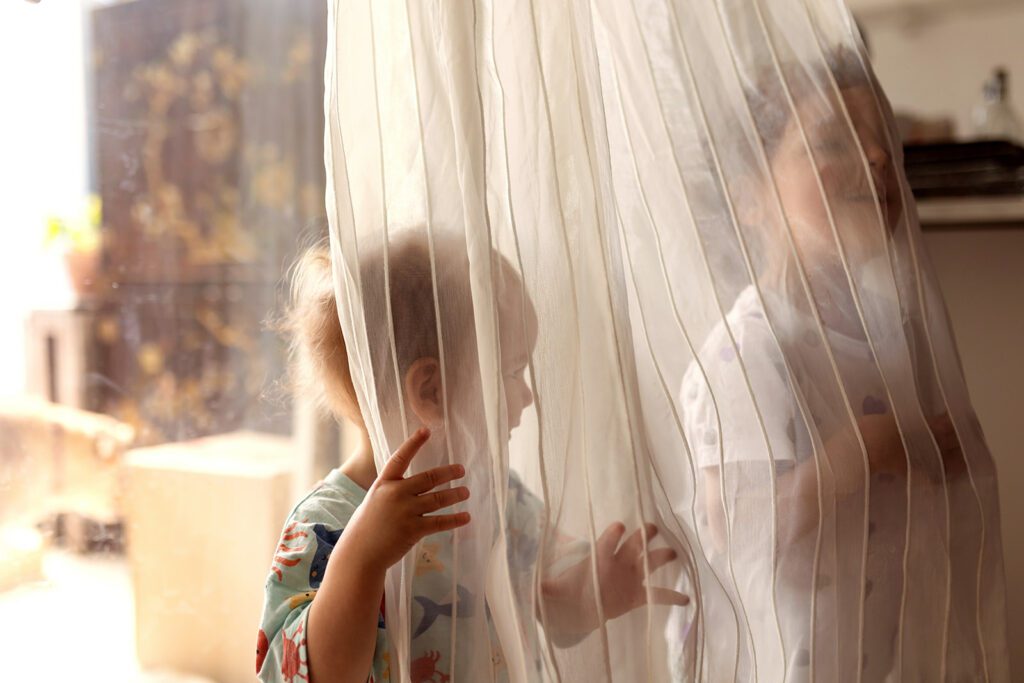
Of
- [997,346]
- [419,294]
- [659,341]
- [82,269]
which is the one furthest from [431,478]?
[997,346]

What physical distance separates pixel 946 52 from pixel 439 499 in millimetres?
1041

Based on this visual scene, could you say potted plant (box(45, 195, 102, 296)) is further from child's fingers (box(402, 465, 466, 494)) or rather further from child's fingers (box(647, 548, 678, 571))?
child's fingers (box(647, 548, 678, 571))

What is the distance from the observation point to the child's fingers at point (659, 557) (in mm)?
643

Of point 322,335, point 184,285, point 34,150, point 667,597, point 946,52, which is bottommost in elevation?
point 667,597

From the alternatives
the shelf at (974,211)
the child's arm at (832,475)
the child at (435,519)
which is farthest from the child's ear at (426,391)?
the shelf at (974,211)

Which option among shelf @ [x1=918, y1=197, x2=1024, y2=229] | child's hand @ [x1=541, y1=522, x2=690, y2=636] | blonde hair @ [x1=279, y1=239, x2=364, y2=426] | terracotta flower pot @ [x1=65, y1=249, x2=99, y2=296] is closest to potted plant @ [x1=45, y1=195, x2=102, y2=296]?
terracotta flower pot @ [x1=65, y1=249, x2=99, y2=296]

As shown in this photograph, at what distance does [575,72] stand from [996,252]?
89cm

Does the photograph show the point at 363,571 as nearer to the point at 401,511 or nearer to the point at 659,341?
the point at 401,511

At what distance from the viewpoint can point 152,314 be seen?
1100 millimetres

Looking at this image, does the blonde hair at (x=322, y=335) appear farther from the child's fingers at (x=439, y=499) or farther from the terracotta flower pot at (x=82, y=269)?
the terracotta flower pot at (x=82, y=269)

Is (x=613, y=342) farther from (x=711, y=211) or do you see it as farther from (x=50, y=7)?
(x=50, y=7)

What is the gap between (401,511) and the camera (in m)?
0.61

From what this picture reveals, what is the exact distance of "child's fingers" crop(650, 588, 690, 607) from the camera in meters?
0.65

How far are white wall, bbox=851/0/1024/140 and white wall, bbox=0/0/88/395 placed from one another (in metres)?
1.03
